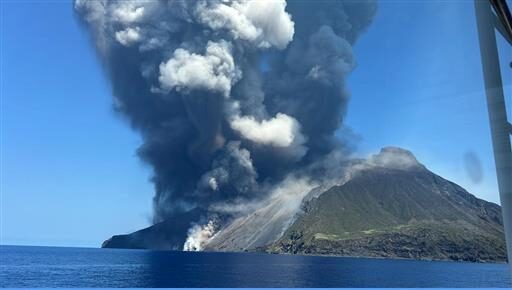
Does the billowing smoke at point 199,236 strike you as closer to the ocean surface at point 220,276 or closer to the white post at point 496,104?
the ocean surface at point 220,276

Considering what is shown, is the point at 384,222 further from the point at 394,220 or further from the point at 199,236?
the point at 199,236

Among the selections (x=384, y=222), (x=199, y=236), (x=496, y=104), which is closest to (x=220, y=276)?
(x=496, y=104)

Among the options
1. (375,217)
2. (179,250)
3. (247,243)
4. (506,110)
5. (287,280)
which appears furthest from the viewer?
(179,250)

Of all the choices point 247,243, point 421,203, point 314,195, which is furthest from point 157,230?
point 421,203

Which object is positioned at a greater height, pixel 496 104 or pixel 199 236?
pixel 199 236

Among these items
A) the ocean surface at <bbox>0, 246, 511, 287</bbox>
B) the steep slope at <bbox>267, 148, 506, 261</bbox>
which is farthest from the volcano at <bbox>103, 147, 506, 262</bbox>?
the ocean surface at <bbox>0, 246, 511, 287</bbox>

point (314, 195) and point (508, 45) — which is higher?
point (314, 195)

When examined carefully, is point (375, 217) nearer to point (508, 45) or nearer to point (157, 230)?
point (157, 230)

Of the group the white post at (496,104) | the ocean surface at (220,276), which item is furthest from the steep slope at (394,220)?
the white post at (496,104)
